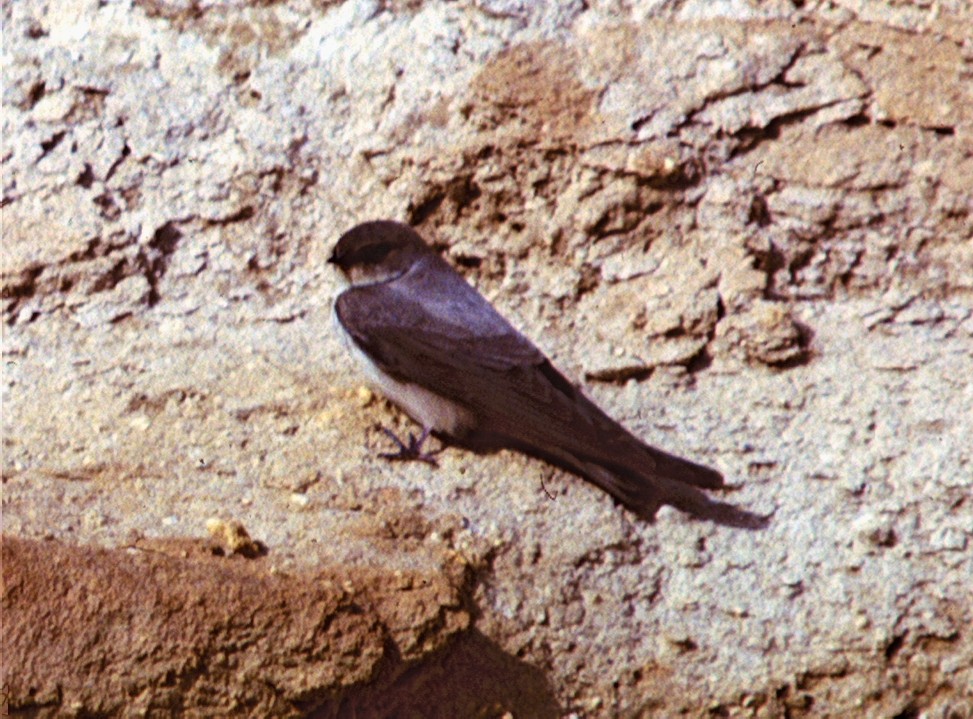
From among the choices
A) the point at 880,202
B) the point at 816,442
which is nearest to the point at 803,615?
the point at 816,442

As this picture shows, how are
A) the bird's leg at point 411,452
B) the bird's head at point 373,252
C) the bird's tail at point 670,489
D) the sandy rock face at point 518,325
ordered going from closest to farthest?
the sandy rock face at point 518,325
the bird's tail at point 670,489
the bird's leg at point 411,452
the bird's head at point 373,252

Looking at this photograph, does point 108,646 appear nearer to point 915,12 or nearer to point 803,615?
point 803,615

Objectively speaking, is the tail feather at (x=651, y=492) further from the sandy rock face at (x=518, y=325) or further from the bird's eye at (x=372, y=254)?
the bird's eye at (x=372, y=254)

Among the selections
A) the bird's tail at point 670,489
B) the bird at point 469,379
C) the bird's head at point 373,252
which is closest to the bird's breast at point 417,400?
the bird at point 469,379

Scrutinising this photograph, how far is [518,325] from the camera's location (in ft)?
10.9

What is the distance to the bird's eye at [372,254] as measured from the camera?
3305 mm

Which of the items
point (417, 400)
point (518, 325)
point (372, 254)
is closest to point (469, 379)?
point (417, 400)

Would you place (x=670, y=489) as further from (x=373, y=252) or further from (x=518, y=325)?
(x=373, y=252)

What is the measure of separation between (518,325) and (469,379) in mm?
267

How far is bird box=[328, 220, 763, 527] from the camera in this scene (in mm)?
2910

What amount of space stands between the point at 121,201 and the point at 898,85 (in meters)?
1.94

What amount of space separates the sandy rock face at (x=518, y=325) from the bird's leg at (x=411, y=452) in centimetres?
3

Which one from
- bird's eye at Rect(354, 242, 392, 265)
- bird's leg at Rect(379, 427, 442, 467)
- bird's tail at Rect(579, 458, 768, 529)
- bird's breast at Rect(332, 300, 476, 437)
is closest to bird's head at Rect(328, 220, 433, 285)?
bird's eye at Rect(354, 242, 392, 265)

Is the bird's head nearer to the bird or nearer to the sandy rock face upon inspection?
the bird
